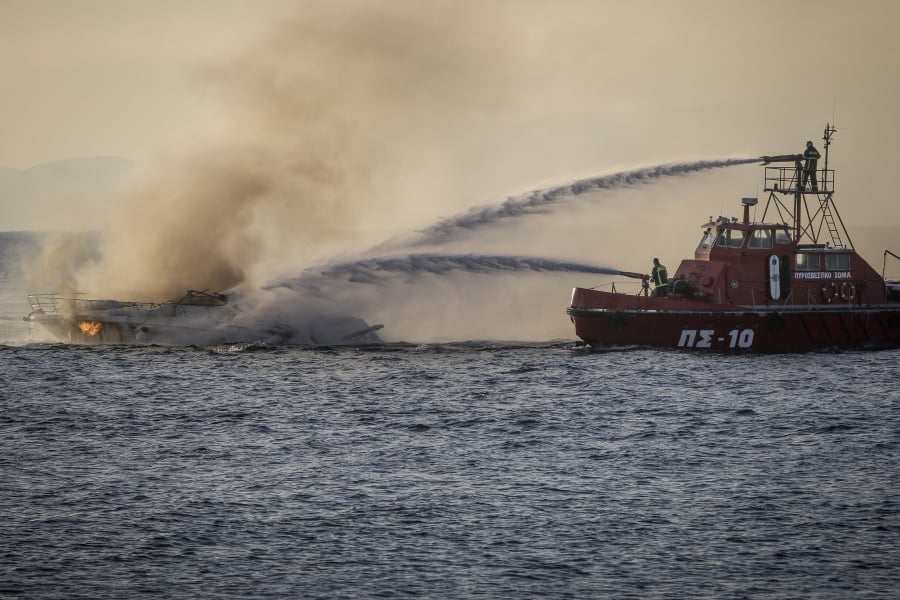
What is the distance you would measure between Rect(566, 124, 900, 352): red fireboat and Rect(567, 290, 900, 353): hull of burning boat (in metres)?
0.05

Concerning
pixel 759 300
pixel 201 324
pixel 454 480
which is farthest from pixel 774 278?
pixel 201 324

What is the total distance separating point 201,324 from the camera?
5559cm

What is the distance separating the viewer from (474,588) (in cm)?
2270

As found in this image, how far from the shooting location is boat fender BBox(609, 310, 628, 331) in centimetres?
5066

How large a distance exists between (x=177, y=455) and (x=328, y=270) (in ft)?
73.2

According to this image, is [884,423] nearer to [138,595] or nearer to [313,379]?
[313,379]

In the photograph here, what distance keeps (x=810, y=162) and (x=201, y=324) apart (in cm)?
3240

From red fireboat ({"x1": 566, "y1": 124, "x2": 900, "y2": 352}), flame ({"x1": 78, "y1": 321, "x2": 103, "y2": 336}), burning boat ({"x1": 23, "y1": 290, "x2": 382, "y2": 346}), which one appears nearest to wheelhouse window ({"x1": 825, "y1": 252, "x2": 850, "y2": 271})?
red fireboat ({"x1": 566, "y1": 124, "x2": 900, "y2": 352})

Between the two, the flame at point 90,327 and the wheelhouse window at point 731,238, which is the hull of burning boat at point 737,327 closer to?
the wheelhouse window at point 731,238

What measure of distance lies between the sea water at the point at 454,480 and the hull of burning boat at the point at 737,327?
1.10 metres

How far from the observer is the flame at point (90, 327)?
56406 millimetres

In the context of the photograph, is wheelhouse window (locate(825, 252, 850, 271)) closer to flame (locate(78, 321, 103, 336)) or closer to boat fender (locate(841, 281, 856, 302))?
boat fender (locate(841, 281, 856, 302))

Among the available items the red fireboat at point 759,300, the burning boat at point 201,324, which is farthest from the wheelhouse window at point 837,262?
the burning boat at point 201,324

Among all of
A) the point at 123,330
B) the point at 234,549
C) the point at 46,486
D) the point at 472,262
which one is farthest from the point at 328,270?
the point at 234,549
